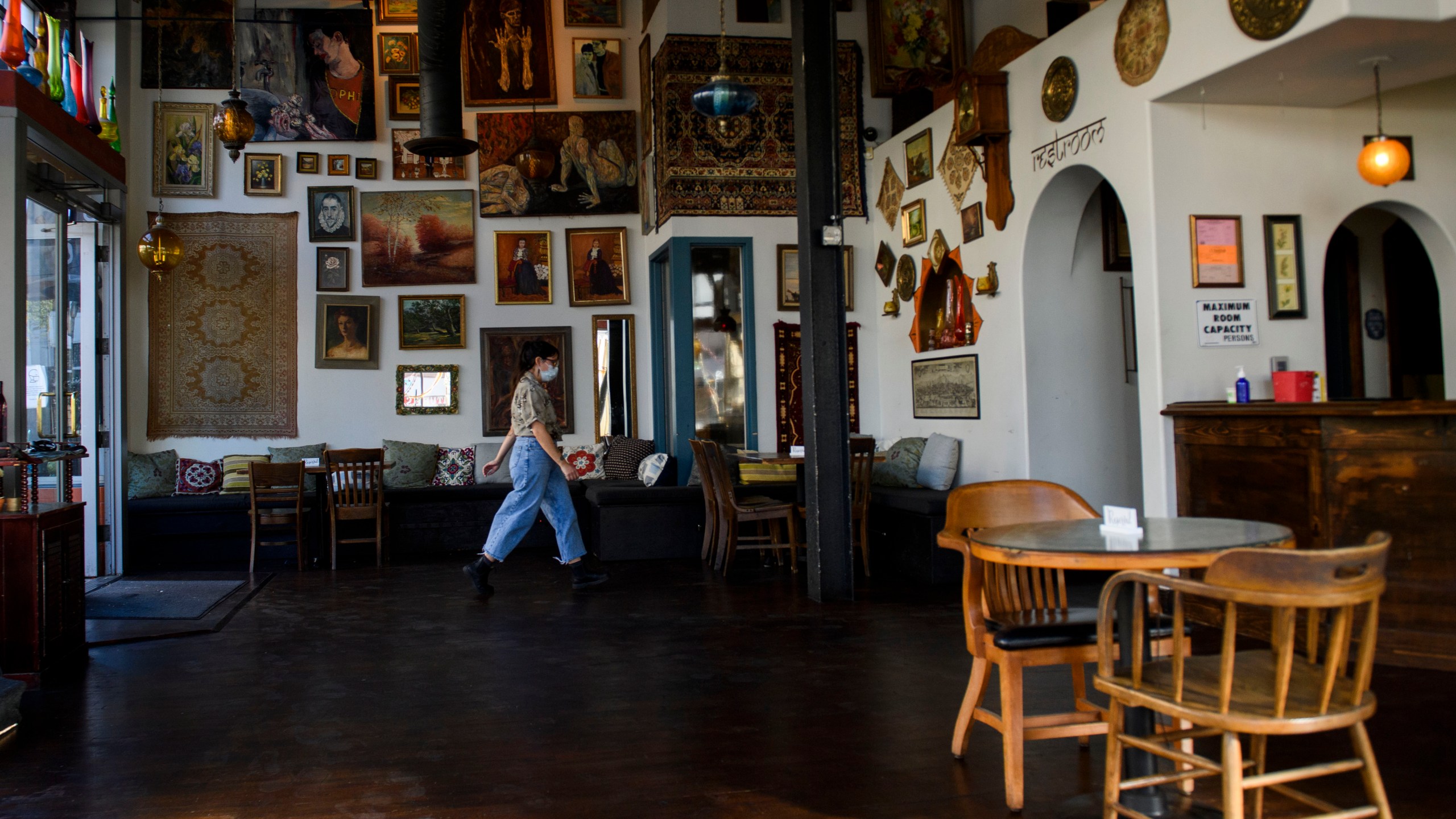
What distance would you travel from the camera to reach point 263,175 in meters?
9.86

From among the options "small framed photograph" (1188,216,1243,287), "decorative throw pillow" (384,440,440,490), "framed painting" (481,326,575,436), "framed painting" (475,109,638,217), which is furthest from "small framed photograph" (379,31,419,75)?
"small framed photograph" (1188,216,1243,287)

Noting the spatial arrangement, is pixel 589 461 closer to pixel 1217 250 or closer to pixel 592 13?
pixel 592 13

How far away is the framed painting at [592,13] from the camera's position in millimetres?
10305

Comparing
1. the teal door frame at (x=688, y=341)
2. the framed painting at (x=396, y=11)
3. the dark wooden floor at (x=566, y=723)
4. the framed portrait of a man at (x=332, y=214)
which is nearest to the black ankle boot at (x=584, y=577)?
the dark wooden floor at (x=566, y=723)

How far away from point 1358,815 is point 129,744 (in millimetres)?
3947

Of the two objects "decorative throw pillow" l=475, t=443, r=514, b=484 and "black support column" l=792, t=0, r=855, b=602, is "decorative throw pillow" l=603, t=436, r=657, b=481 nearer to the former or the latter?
"decorative throw pillow" l=475, t=443, r=514, b=484

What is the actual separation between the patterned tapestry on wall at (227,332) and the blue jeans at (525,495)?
4134mm

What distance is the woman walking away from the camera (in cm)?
668

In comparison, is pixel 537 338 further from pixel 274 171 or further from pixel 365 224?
pixel 274 171

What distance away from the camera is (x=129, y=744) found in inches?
150

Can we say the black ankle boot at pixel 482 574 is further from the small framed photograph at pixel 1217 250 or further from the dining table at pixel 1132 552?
the small framed photograph at pixel 1217 250

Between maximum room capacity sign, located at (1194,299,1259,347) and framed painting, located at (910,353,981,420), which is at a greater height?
maximum room capacity sign, located at (1194,299,1259,347)

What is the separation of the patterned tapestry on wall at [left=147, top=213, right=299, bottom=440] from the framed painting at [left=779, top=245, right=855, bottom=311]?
4654mm

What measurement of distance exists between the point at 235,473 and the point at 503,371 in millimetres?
2588
